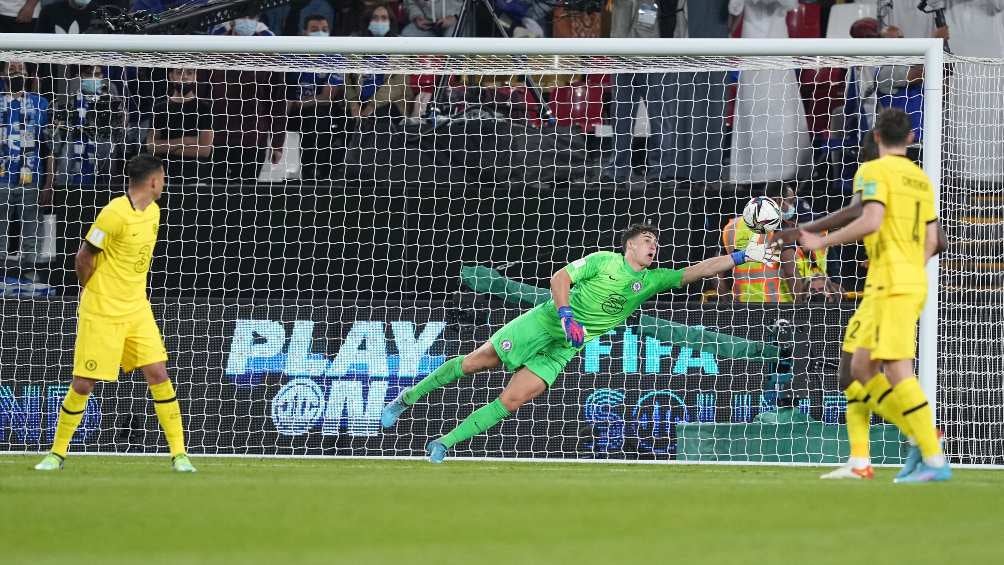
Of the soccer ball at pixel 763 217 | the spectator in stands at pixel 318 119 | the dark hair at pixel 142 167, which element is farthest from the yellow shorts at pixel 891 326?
the spectator in stands at pixel 318 119

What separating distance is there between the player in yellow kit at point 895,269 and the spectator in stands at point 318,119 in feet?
19.9

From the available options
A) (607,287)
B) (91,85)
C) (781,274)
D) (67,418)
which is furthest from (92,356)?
(781,274)

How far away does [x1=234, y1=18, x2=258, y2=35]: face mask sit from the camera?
1459 centimetres

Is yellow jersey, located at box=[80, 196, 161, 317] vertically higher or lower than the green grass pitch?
higher

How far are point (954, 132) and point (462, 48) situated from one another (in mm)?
4286

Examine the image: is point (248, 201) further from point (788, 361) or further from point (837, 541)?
point (837, 541)

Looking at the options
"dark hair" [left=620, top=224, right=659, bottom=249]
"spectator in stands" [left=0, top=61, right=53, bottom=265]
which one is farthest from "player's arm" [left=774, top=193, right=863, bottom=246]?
"spectator in stands" [left=0, top=61, right=53, bottom=265]

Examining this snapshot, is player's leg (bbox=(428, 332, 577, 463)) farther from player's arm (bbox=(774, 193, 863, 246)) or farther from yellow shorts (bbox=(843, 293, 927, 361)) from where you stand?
yellow shorts (bbox=(843, 293, 927, 361))

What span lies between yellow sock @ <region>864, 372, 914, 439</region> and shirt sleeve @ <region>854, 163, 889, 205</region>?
3.19ft

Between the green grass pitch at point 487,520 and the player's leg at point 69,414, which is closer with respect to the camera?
the green grass pitch at point 487,520

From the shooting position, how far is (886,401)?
7.88 m

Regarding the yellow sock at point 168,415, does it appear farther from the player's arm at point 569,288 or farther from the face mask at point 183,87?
the face mask at point 183,87

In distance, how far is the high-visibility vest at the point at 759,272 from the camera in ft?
41.1

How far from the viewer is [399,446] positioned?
39.5ft
